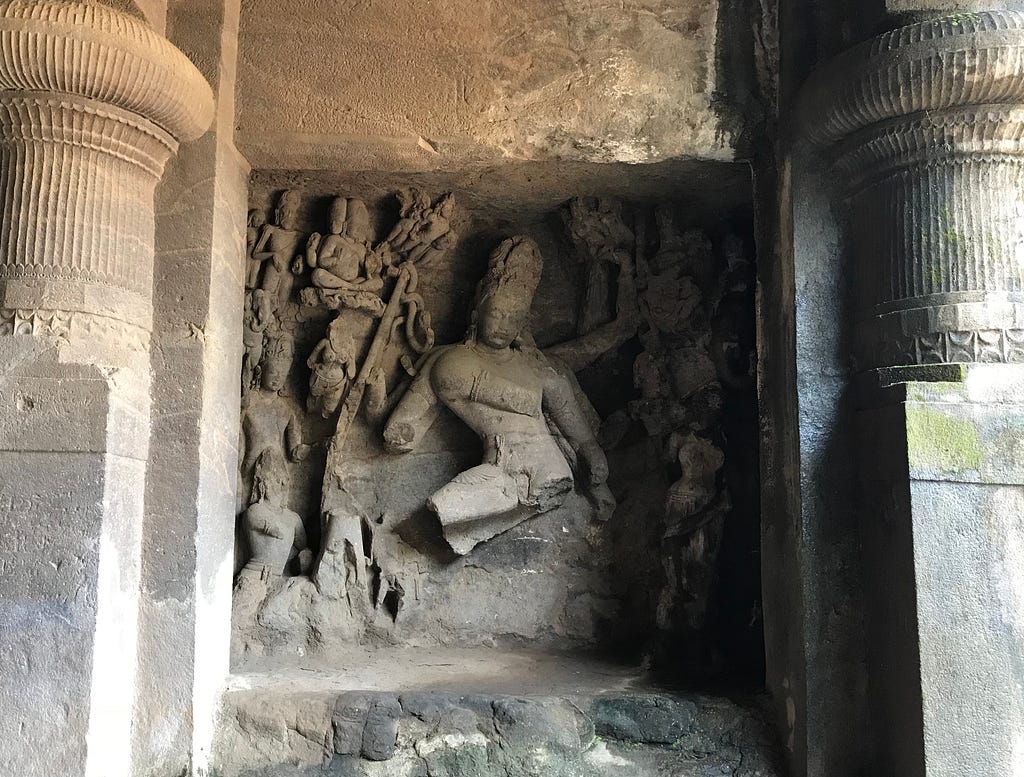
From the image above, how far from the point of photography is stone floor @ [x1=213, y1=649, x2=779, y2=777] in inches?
152

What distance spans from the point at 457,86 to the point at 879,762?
3.45m

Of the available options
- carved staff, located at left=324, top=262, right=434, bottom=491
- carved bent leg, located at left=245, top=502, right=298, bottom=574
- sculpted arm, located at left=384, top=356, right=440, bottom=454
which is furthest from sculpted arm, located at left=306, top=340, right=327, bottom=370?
carved bent leg, located at left=245, top=502, right=298, bottom=574

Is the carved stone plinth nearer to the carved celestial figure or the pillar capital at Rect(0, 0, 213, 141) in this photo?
the carved celestial figure

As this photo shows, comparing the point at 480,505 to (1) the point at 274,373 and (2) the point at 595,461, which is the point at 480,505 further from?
(1) the point at 274,373

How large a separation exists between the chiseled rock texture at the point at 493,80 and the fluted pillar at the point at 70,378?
1.93 feet

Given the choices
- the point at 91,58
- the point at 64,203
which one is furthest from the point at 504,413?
the point at 91,58

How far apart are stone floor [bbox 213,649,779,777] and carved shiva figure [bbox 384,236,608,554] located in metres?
1.01

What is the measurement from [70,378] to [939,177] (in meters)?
3.55

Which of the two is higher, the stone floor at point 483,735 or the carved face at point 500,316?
the carved face at point 500,316

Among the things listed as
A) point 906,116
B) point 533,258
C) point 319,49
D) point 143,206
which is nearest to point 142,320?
point 143,206

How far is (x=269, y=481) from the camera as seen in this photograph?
475 cm

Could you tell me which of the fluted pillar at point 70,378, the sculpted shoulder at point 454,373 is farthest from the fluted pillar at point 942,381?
the fluted pillar at point 70,378

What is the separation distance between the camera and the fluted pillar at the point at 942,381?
10.9 ft

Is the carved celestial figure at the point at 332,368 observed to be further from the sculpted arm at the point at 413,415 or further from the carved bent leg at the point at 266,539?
the carved bent leg at the point at 266,539
